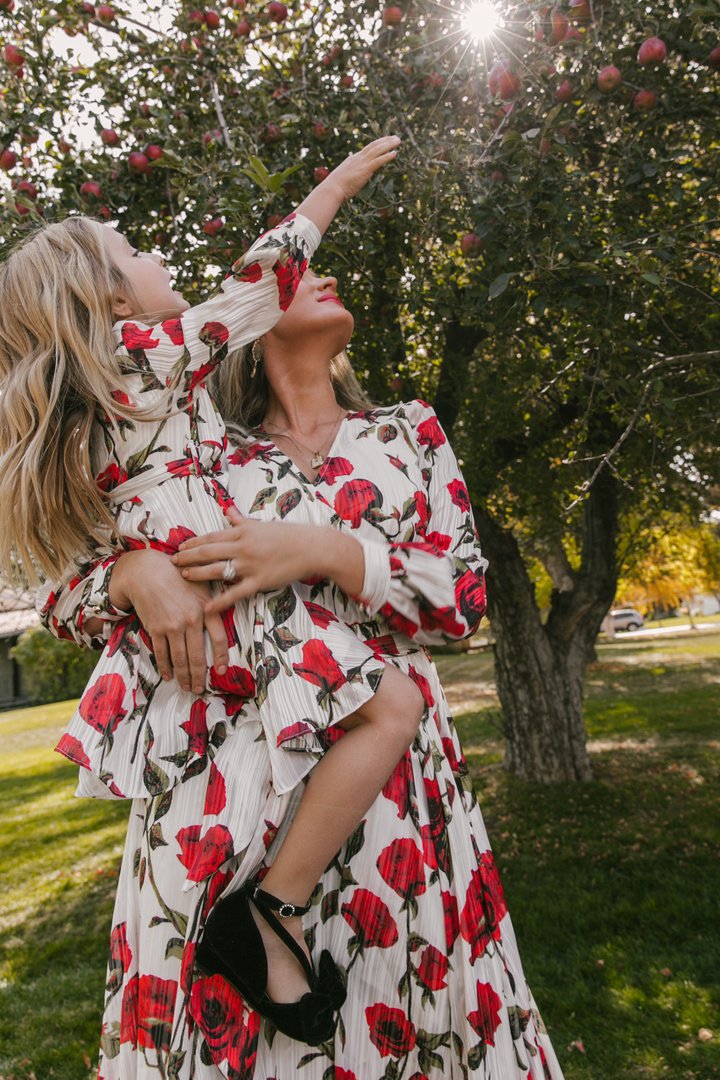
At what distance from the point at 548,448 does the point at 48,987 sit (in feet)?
15.4

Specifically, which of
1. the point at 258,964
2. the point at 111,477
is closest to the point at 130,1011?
the point at 258,964

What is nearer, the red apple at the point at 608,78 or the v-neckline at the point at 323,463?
the v-neckline at the point at 323,463

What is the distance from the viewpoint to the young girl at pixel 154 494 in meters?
1.59

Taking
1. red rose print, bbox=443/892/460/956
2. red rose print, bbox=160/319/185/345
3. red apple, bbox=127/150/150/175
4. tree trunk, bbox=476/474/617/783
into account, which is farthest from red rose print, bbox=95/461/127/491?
tree trunk, bbox=476/474/617/783

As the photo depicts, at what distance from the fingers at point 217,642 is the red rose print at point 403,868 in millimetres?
518

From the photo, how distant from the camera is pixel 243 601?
1.71 m

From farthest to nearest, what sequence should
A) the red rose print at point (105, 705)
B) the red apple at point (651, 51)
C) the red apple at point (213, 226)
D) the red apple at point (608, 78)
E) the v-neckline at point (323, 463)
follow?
the red apple at point (213, 226), the red apple at point (608, 78), the red apple at point (651, 51), the v-neckline at point (323, 463), the red rose print at point (105, 705)

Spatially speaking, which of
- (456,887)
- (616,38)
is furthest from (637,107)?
(456,887)

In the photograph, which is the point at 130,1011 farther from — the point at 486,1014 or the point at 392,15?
the point at 392,15

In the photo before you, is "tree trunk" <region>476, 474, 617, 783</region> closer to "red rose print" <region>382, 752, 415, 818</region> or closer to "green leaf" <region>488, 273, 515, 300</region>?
"green leaf" <region>488, 273, 515, 300</region>

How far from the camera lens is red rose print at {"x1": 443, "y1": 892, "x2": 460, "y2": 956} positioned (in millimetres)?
1713

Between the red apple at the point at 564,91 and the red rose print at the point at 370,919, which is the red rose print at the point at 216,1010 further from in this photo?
the red apple at the point at 564,91

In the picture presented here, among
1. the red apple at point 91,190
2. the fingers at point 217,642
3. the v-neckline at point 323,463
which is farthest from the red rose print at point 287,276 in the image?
the red apple at point 91,190

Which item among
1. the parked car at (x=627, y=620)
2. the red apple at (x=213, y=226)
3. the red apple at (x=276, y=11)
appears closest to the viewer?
the red apple at (x=213, y=226)
